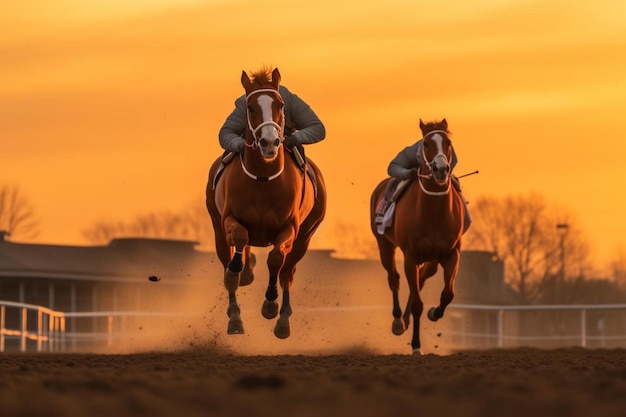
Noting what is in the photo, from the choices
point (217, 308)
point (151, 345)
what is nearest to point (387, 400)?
point (217, 308)

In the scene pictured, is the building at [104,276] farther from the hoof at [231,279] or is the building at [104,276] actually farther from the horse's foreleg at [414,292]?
the hoof at [231,279]

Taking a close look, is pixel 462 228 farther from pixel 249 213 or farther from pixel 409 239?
pixel 249 213

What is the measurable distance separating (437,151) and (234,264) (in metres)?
3.16

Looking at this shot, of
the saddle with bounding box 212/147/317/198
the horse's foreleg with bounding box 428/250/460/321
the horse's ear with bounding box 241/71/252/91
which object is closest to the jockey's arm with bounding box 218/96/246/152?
Result: the saddle with bounding box 212/147/317/198

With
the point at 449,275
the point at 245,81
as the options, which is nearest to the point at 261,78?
the point at 245,81

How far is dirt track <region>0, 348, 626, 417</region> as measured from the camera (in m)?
8.44

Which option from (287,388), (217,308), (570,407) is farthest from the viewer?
(217,308)

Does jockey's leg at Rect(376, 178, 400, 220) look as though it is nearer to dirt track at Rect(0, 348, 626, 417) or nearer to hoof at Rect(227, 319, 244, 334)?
hoof at Rect(227, 319, 244, 334)

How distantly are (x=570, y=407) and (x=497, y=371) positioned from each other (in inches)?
141

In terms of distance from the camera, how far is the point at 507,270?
108625 mm

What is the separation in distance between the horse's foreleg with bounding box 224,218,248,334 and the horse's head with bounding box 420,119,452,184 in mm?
2594

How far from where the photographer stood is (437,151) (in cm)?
1855

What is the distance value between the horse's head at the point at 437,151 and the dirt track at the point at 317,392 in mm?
5991

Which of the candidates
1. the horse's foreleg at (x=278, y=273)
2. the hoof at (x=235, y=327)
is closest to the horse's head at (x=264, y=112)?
the horse's foreleg at (x=278, y=273)
